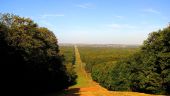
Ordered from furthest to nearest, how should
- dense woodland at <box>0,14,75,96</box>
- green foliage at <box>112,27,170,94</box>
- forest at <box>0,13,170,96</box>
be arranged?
green foliage at <box>112,27,170,94</box>, forest at <box>0,13,170,96</box>, dense woodland at <box>0,14,75,96</box>

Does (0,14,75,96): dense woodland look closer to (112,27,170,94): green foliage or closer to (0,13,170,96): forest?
(0,13,170,96): forest

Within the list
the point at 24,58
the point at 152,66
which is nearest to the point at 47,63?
the point at 24,58

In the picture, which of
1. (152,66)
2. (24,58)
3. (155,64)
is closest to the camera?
(24,58)

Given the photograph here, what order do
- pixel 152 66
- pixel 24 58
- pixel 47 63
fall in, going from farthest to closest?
pixel 47 63 → pixel 152 66 → pixel 24 58

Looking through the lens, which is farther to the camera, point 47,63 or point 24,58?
point 47,63

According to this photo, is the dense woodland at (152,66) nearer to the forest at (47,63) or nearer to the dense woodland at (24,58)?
the forest at (47,63)

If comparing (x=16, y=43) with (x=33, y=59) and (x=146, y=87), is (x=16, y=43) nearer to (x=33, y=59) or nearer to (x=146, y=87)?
(x=33, y=59)

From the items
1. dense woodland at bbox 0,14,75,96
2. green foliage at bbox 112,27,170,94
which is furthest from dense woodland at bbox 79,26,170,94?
dense woodland at bbox 0,14,75,96

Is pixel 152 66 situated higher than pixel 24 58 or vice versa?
pixel 24 58

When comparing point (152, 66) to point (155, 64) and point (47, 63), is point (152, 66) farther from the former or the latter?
point (47, 63)

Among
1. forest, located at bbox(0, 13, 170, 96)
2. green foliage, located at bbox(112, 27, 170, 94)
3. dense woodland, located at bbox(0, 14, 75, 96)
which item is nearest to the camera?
dense woodland, located at bbox(0, 14, 75, 96)
